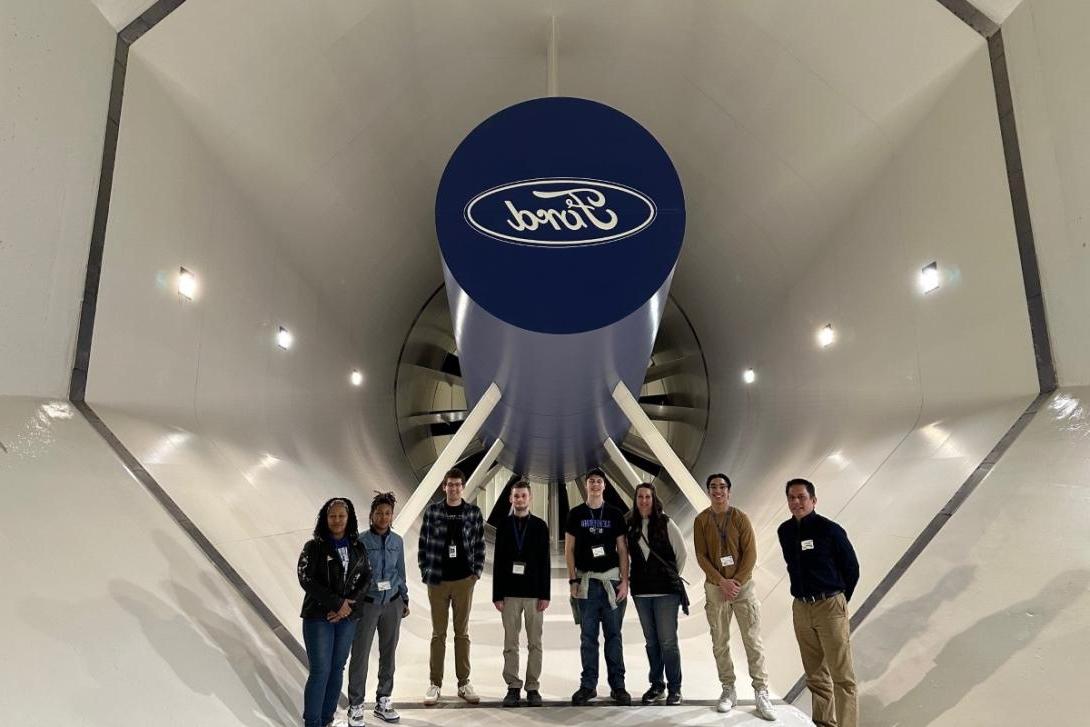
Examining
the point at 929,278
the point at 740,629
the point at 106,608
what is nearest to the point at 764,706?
the point at 740,629

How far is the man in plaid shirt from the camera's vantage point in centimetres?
365

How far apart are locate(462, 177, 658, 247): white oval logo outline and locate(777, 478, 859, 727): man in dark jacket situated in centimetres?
140

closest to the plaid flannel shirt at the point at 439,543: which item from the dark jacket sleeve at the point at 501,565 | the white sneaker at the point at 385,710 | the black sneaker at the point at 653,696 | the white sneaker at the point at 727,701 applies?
the dark jacket sleeve at the point at 501,565

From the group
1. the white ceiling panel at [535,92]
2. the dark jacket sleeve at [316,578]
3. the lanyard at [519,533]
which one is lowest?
the dark jacket sleeve at [316,578]

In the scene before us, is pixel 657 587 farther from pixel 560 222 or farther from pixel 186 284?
pixel 186 284

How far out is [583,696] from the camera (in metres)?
3.41

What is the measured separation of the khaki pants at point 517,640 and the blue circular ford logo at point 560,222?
1530 millimetres

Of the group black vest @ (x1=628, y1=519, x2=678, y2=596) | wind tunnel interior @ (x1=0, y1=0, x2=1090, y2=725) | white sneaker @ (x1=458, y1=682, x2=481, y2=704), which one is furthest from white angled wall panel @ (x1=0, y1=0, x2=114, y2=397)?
black vest @ (x1=628, y1=519, x2=678, y2=596)

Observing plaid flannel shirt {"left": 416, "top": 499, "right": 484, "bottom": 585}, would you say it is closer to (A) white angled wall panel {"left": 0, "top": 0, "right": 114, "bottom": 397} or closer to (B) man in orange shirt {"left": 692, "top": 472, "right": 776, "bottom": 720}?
(B) man in orange shirt {"left": 692, "top": 472, "right": 776, "bottom": 720}

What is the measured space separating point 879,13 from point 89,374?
4.59 meters

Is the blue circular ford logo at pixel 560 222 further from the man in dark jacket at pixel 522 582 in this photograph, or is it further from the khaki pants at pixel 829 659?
the khaki pants at pixel 829 659

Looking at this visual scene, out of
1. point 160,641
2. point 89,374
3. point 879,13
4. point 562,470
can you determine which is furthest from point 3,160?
point 562,470

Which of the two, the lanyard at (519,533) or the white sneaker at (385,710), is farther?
the lanyard at (519,533)

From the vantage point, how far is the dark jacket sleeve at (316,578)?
111 inches
